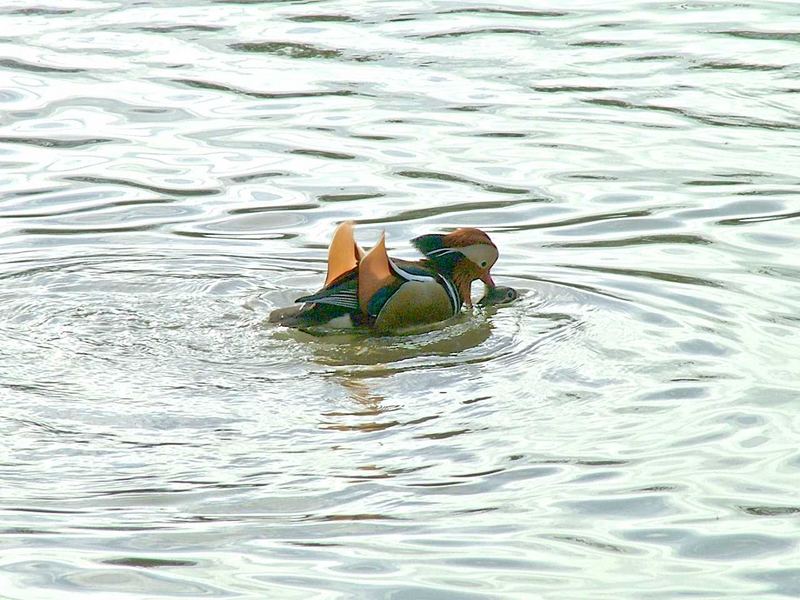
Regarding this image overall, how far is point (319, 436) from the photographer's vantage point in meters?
6.63

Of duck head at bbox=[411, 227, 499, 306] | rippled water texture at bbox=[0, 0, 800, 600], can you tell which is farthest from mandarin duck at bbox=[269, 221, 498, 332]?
rippled water texture at bbox=[0, 0, 800, 600]

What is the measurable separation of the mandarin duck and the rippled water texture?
119 mm

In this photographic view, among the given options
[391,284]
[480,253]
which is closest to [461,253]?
[480,253]

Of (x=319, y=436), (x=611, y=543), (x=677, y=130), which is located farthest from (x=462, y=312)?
(x=677, y=130)

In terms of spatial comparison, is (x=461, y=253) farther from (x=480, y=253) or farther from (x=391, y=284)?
(x=391, y=284)

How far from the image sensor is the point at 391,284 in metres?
8.18

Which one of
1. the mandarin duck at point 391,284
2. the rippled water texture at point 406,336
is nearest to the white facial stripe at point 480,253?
the mandarin duck at point 391,284

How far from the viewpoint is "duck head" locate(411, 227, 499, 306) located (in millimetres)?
8547

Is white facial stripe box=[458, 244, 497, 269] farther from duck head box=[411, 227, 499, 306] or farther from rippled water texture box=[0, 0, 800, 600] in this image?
rippled water texture box=[0, 0, 800, 600]

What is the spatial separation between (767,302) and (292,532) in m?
3.80

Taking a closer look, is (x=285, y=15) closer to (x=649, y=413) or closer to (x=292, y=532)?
(x=649, y=413)

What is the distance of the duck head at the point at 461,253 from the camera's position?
8.55m

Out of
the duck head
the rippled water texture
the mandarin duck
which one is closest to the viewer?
Result: the rippled water texture

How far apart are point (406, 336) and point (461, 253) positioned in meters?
0.65
